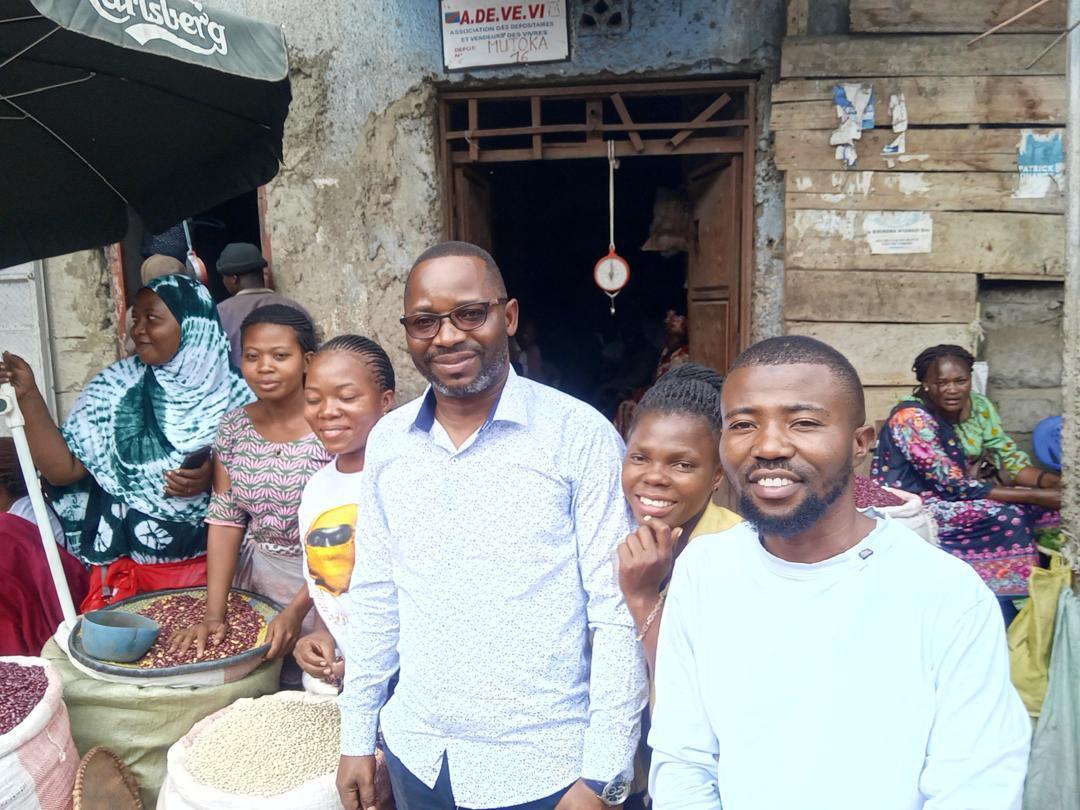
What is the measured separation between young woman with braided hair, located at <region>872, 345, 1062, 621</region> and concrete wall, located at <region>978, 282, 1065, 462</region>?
1.12ft

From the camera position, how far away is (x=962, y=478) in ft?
12.2

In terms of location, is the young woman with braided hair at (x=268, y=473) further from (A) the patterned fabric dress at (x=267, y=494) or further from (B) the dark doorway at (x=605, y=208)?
(B) the dark doorway at (x=605, y=208)

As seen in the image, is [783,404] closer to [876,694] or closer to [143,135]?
[876,694]

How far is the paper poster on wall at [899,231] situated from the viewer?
392cm

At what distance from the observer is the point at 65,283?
172 inches

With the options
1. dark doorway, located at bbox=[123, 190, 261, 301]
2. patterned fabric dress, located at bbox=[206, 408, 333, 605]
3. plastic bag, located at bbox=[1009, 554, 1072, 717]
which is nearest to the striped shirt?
patterned fabric dress, located at bbox=[206, 408, 333, 605]

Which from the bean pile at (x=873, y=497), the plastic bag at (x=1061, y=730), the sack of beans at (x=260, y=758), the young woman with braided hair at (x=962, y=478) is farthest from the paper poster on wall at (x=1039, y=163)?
the sack of beans at (x=260, y=758)

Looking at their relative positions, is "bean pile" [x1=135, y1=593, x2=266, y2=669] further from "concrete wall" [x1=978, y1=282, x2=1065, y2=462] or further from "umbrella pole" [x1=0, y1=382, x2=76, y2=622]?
"concrete wall" [x1=978, y1=282, x2=1065, y2=462]

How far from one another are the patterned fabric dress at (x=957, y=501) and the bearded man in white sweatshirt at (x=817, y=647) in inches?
105

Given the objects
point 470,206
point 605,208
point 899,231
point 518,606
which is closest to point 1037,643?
point 518,606

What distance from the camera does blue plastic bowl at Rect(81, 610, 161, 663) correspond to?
231 cm

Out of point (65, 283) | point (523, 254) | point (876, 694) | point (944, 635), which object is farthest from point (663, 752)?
point (523, 254)

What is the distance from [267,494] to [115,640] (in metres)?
0.58

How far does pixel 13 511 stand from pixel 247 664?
4.45 ft
